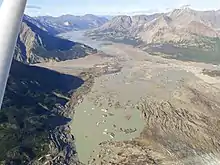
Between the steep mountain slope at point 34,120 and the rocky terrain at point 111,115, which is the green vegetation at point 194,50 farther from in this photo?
the steep mountain slope at point 34,120

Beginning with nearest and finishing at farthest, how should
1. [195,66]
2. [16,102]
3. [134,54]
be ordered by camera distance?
[16,102] → [195,66] → [134,54]

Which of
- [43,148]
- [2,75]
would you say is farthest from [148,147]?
[2,75]

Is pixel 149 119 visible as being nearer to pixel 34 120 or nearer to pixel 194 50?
pixel 34 120

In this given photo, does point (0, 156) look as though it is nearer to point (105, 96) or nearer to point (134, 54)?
point (105, 96)

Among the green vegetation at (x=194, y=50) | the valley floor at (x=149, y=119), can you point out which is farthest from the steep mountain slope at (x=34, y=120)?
the green vegetation at (x=194, y=50)

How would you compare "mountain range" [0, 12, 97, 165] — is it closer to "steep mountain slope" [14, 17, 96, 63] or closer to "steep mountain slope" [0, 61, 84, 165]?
"steep mountain slope" [0, 61, 84, 165]

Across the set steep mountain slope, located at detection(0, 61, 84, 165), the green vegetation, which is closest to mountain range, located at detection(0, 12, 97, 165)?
steep mountain slope, located at detection(0, 61, 84, 165)

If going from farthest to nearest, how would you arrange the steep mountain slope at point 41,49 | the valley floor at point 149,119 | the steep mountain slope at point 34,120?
the steep mountain slope at point 41,49, the valley floor at point 149,119, the steep mountain slope at point 34,120
